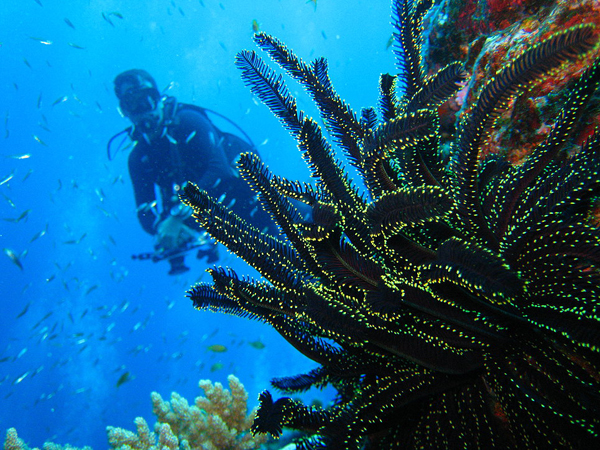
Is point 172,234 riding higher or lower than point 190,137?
lower

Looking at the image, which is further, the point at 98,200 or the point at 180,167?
the point at 98,200

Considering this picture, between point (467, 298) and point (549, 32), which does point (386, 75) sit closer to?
point (549, 32)

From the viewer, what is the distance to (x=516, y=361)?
4.54 feet

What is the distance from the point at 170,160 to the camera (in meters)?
9.61

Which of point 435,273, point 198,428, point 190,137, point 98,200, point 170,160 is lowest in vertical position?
point 435,273

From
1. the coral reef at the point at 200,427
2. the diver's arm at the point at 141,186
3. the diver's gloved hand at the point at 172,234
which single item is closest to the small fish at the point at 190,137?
the diver's arm at the point at 141,186

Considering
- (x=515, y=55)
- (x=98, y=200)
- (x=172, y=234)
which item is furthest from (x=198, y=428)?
(x=98, y=200)

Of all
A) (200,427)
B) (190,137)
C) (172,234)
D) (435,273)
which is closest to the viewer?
(435,273)

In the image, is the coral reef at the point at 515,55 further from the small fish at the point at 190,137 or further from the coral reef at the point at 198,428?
the small fish at the point at 190,137

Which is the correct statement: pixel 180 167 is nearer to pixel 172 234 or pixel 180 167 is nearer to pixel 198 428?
pixel 172 234

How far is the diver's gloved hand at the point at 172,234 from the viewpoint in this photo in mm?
8703

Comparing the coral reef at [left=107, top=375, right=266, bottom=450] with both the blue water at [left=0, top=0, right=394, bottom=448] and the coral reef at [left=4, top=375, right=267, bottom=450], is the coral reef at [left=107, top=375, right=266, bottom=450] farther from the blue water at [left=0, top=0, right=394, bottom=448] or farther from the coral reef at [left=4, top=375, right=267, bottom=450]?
the blue water at [left=0, top=0, right=394, bottom=448]

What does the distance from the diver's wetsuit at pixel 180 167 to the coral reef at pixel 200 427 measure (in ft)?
16.9

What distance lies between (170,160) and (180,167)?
0.36 meters
